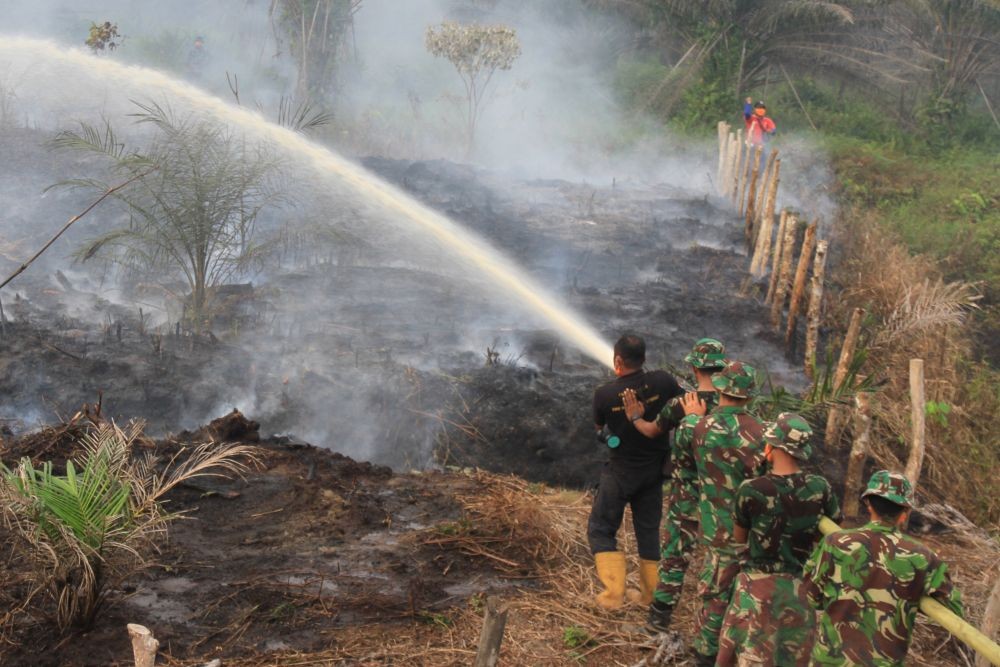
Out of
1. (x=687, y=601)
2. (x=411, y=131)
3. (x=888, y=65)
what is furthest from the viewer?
(x=411, y=131)

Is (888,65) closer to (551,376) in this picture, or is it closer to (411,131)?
(411,131)

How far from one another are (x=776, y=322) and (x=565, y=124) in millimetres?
15453

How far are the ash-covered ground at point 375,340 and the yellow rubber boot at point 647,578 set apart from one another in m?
2.56

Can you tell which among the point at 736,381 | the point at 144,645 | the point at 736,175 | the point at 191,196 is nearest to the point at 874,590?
the point at 736,381

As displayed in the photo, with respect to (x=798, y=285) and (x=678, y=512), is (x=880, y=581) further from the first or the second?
(x=798, y=285)

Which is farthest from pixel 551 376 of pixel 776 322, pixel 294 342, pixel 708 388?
pixel 708 388

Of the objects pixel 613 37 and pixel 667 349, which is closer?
pixel 667 349

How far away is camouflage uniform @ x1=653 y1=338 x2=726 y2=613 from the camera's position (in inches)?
193

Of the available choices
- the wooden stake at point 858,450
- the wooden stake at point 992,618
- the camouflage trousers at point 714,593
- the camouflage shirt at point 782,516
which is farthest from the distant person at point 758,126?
the camouflage shirt at point 782,516

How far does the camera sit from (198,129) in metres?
10.1

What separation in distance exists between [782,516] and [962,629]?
0.93 metres

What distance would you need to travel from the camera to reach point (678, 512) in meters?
4.97

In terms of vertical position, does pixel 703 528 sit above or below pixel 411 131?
below

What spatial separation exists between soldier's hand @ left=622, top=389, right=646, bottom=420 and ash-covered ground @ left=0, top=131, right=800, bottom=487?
2983 mm
